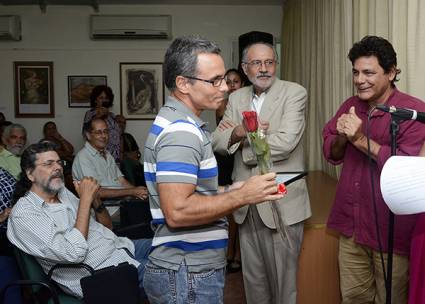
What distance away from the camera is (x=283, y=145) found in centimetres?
206

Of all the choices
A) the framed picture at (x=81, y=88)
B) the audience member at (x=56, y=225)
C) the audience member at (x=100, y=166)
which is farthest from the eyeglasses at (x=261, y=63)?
the framed picture at (x=81, y=88)

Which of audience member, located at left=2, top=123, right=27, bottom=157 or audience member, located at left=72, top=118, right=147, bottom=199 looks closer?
audience member, located at left=72, top=118, right=147, bottom=199

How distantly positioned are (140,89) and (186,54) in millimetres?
4979

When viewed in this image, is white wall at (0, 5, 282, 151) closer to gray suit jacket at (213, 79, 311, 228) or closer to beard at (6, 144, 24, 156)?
beard at (6, 144, 24, 156)

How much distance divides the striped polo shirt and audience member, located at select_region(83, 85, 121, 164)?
3284 millimetres

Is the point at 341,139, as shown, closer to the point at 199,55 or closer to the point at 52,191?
the point at 199,55

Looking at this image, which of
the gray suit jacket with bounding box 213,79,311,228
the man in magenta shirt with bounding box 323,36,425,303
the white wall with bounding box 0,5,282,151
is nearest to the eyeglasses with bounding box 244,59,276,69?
the gray suit jacket with bounding box 213,79,311,228

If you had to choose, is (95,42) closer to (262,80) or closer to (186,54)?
(262,80)

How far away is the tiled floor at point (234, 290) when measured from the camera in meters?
3.09

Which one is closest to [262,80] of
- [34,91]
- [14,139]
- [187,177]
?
[187,177]

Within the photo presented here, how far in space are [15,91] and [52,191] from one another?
177 inches

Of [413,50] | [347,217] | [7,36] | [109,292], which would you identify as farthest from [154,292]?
[7,36]

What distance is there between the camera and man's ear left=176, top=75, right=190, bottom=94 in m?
1.36

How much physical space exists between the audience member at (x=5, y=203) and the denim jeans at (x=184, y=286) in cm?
124
